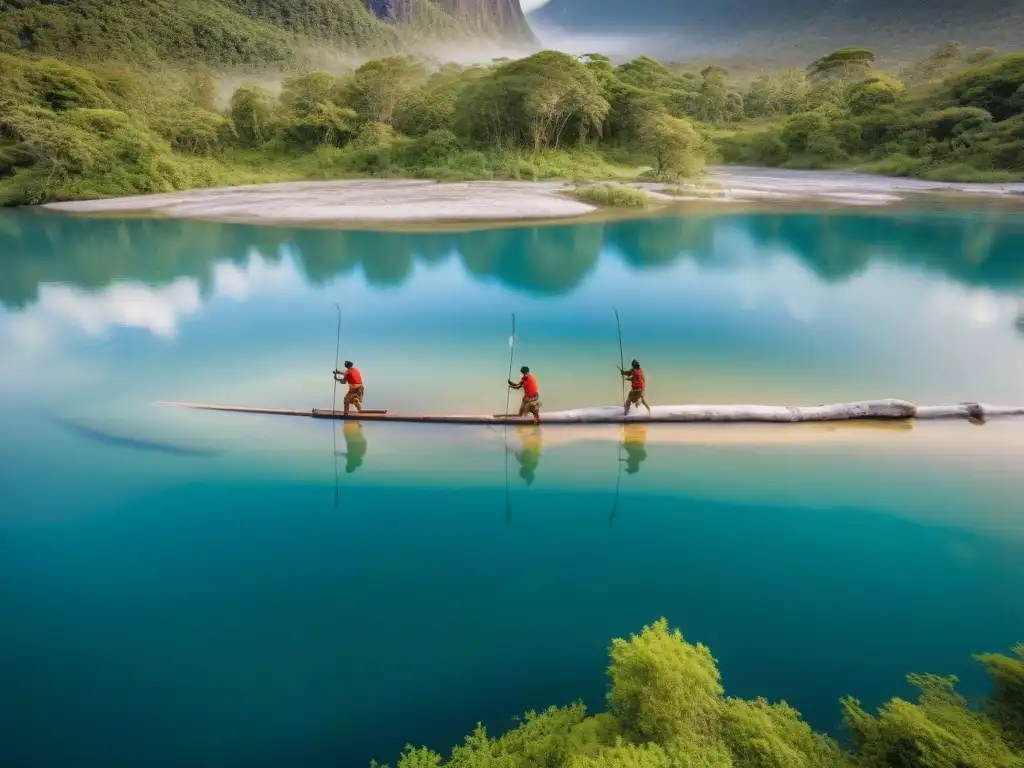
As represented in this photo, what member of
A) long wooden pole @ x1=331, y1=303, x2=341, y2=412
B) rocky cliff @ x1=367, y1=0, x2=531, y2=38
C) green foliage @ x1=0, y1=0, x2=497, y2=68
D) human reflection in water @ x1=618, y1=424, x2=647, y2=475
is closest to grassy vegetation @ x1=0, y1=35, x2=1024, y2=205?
long wooden pole @ x1=331, y1=303, x2=341, y2=412

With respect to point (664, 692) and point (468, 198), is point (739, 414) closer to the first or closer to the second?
point (664, 692)

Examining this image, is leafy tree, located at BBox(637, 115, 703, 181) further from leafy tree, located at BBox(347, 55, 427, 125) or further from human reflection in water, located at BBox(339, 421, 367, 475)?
human reflection in water, located at BBox(339, 421, 367, 475)

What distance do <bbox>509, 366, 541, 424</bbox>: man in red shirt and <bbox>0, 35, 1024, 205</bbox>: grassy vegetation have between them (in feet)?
77.0

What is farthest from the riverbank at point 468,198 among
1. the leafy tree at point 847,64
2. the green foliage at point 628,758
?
the leafy tree at point 847,64

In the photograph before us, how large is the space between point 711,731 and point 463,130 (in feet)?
150

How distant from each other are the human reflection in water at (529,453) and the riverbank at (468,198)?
62.7ft

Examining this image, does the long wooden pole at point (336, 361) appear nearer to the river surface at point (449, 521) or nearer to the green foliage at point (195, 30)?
the river surface at point (449, 521)

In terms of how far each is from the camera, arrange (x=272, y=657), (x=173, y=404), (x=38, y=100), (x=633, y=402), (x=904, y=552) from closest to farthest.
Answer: (x=272, y=657) < (x=904, y=552) < (x=633, y=402) < (x=173, y=404) < (x=38, y=100)

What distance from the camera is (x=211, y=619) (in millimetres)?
6336

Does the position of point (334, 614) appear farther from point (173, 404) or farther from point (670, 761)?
point (173, 404)

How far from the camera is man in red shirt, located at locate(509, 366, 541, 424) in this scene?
957 centimetres

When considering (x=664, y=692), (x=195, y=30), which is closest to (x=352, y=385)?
(x=664, y=692)

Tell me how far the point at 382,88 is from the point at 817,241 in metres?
33.9

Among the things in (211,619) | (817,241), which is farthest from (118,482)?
(817,241)
